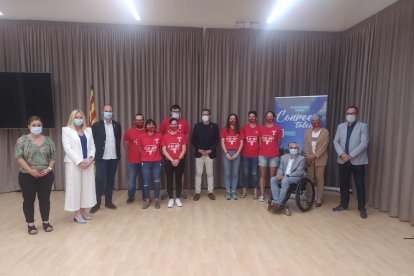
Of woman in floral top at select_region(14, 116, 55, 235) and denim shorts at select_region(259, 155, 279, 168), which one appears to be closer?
woman in floral top at select_region(14, 116, 55, 235)

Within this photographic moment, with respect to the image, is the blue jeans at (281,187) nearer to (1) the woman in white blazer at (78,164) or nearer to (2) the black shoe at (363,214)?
(2) the black shoe at (363,214)

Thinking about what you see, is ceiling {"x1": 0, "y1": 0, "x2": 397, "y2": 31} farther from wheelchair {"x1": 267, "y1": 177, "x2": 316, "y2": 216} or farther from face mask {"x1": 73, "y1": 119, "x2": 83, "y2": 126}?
wheelchair {"x1": 267, "y1": 177, "x2": 316, "y2": 216}

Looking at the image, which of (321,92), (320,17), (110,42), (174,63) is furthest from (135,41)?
(321,92)

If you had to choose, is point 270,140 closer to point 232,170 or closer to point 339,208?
point 232,170

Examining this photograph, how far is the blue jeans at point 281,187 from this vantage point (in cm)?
418

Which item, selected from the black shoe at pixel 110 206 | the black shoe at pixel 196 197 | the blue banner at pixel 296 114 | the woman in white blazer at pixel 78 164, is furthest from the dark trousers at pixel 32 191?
the blue banner at pixel 296 114

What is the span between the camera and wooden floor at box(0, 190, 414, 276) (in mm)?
2730

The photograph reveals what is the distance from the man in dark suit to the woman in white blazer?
36 centimetres

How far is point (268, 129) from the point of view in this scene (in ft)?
16.0

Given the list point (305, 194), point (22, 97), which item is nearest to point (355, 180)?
point (305, 194)

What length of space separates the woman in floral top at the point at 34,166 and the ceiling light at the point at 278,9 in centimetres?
378

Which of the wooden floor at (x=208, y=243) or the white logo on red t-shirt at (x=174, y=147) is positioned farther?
the white logo on red t-shirt at (x=174, y=147)

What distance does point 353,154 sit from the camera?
4.18m

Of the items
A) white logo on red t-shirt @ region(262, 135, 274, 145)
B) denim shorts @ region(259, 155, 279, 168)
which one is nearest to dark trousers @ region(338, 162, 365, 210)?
denim shorts @ region(259, 155, 279, 168)
